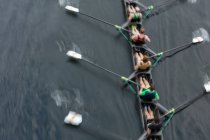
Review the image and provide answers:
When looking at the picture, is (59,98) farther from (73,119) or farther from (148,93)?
(148,93)

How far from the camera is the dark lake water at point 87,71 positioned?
9914 mm

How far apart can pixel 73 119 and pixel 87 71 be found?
199 centimetres

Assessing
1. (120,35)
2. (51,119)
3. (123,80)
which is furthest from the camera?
(120,35)

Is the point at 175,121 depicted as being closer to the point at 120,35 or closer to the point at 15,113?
the point at 120,35

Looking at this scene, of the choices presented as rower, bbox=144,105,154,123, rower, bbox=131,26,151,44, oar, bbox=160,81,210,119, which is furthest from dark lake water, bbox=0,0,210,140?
rower, bbox=131,26,151,44

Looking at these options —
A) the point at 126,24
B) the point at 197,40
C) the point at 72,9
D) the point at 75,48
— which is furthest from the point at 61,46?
the point at 197,40

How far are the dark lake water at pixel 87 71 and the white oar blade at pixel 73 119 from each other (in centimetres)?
18

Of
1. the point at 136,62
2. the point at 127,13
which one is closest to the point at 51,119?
the point at 136,62

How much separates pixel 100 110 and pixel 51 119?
1.53 metres

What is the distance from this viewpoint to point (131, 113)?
10.3 metres

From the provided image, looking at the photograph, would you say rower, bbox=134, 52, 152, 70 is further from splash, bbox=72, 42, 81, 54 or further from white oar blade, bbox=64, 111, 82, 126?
white oar blade, bbox=64, 111, 82, 126

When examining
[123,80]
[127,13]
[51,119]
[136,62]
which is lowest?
[51,119]

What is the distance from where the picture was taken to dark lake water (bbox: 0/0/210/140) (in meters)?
9.91

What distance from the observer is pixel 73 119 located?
968 cm
